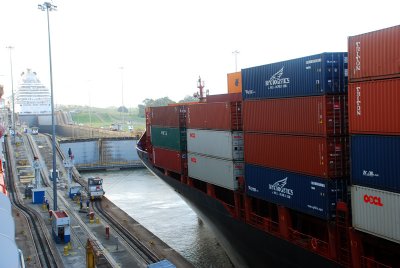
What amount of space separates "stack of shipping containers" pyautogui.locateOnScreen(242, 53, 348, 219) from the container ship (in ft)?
0.13

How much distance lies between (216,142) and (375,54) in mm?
11850

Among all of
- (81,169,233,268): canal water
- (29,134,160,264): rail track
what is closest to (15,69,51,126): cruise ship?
(81,169,233,268): canal water

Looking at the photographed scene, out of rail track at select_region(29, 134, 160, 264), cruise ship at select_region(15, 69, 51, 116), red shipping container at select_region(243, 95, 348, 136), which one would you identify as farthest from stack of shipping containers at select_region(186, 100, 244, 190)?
cruise ship at select_region(15, 69, 51, 116)

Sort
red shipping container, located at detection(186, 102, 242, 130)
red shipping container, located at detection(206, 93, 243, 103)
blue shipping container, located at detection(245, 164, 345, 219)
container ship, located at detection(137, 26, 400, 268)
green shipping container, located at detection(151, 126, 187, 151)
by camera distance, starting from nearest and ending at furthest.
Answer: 1. container ship, located at detection(137, 26, 400, 268)
2. blue shipping container, located at detection(245, 164, 345, 219)
3. red shipping container, located at detection(186, 102, 242, 130)
4. red shipping container, located at detection(206, 93, 243, 103)
5. green shipping container, located at detection(151, 126, 187, 151)

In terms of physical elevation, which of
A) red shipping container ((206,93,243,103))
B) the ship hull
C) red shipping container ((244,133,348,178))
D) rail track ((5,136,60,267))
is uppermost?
red shipping container ((206,93,243,103))

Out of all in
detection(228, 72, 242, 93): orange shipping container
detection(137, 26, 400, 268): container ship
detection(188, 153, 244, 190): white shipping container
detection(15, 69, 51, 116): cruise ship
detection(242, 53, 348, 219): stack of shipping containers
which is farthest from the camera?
detection(15, 69, 51, 116): cruise ship

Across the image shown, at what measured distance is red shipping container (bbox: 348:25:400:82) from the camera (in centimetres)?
1220

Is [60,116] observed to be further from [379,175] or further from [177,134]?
[379,175]

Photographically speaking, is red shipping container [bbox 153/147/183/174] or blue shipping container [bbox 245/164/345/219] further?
red shipping container [bbox 153/147/183/174]

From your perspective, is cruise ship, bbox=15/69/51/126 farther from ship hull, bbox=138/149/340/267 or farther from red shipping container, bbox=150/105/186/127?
ship hull, bbox=138/149/340/267

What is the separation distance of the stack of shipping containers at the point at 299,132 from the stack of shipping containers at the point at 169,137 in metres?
9.09

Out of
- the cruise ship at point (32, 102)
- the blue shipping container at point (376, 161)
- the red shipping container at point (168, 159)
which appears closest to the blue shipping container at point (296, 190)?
the blue shipping container at point (376, 161)

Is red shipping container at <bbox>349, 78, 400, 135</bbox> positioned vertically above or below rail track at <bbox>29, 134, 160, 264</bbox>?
above

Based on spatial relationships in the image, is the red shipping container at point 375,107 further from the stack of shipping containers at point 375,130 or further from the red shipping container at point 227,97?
the red shipping container at point 227,97
